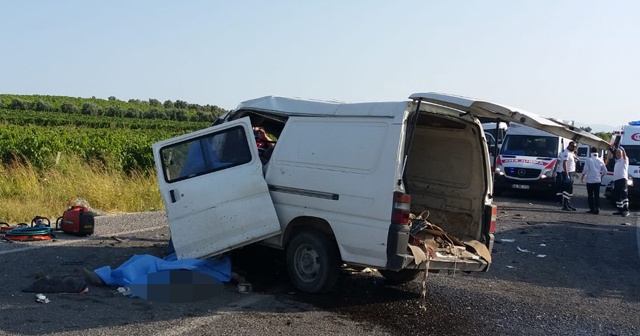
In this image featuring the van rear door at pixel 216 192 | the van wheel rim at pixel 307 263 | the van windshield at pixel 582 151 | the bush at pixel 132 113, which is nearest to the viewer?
the van wheel rim at pixel 307 263

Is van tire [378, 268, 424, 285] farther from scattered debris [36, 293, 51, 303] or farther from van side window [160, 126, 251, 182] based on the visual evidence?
scattered debris [36, 293, 51, 303]

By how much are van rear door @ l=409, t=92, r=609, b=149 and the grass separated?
9.16m

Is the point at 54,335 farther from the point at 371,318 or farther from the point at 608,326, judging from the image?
the point at 608,326

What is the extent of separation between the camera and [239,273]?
8.67 m

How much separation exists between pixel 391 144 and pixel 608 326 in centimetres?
290

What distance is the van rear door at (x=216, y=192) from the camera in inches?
314

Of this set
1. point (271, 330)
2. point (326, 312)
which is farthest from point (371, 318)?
point (271, 330)

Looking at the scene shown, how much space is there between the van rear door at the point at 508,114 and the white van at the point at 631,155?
46.9 feet

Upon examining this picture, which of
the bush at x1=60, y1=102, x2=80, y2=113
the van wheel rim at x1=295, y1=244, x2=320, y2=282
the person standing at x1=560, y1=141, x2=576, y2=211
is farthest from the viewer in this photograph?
the bush at x1=60, y1=102, x2=80, y2=113

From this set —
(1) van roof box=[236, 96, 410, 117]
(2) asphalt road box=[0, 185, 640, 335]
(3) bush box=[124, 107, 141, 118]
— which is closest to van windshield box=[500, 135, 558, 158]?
(2) asphalt road box=[0, 185, 640, 335]

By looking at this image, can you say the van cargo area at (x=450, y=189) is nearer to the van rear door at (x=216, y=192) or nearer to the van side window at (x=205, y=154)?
the van rear door at (x=216, y=192)

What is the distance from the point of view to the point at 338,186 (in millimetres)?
7445

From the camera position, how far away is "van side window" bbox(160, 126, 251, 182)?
27.0 feet

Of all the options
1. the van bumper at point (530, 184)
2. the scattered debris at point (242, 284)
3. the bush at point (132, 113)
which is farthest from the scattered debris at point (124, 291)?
the bush at point (132, 113)
